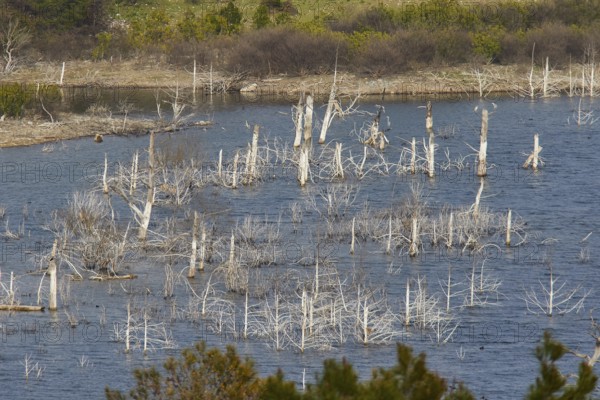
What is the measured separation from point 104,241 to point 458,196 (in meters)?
20.4

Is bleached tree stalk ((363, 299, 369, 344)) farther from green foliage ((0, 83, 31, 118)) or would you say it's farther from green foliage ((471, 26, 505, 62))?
green foliage ((471, 26, 505, 62))

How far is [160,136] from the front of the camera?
243 feet

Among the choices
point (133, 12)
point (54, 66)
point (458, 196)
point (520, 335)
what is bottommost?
point (520, 335)

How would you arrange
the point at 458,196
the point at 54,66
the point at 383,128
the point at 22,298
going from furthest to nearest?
the point at 54,66 → the point at 383,128 → the point at 458,196 → the point at 22,298

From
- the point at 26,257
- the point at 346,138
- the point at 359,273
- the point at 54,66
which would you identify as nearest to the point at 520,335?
the point at 359,273

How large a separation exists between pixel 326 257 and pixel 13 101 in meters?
38.9

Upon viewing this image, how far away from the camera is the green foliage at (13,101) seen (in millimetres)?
75250

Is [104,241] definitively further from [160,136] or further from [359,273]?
[160,136]

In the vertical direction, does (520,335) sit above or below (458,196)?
below

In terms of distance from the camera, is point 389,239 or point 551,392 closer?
point 551,392

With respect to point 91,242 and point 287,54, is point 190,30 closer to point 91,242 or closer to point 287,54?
point 287,54

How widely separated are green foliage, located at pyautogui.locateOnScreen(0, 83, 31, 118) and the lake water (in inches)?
221

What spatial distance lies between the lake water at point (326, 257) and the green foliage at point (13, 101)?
5.62 m

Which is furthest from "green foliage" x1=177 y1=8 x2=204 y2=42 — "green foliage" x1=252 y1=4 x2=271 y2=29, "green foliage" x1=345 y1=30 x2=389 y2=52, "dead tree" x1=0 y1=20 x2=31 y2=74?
"green foliage" x1=345 y1=30 x2=389 y2=52
